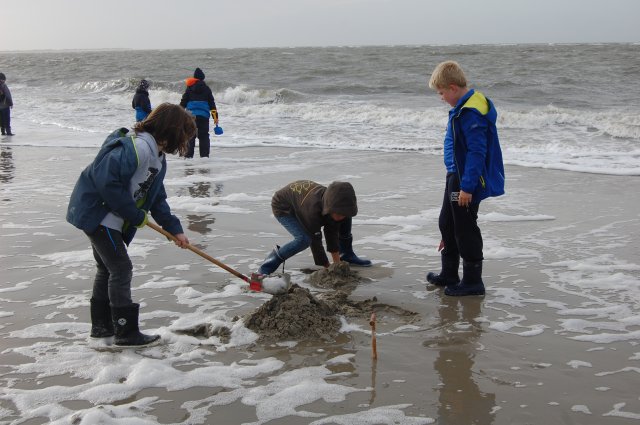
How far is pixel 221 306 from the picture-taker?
475cm

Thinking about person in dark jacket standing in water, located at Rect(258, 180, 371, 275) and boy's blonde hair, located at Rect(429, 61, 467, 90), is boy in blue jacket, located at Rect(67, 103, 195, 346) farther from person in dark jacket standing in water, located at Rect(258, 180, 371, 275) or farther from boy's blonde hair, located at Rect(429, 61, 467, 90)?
boy's blonde hair, located at Rect(429, 61, 467, 90)

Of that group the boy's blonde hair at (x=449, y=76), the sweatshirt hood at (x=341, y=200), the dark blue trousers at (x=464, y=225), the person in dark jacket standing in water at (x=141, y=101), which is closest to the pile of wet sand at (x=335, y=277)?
the sweatshirt hood at (x=341, y=200)

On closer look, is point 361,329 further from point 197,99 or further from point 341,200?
point 197,99

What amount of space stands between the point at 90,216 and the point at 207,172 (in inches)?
255

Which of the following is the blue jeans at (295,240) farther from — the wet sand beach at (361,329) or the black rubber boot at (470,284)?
the black rubber boot at (470,284)

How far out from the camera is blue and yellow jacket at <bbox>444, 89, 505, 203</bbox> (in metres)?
4.65

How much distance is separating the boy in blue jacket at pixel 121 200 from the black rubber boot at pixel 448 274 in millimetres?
2022

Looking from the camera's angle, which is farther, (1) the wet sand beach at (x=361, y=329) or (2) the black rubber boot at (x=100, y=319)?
(2) the black rubber boot at (x=100, y=319)

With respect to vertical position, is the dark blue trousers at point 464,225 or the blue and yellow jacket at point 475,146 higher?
the blue and yellow jacket at point 475,146

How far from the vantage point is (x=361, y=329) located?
429 cm

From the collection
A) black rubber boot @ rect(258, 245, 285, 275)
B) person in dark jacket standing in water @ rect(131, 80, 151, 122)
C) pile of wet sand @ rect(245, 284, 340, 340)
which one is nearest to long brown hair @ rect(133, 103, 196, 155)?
pile of wet sand @ rect(245, 284, 340, 340)

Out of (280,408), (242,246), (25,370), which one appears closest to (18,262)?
(242,246)

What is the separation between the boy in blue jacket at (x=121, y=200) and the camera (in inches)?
145

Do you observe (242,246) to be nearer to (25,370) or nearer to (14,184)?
(25,370)
